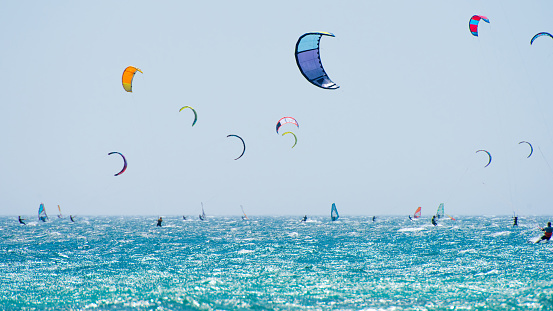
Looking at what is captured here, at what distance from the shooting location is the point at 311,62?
16531mm

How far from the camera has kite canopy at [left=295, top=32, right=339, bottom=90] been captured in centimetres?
1606

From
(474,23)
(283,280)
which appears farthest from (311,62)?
(474,23)

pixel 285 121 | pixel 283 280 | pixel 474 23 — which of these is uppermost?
pixel 474 23

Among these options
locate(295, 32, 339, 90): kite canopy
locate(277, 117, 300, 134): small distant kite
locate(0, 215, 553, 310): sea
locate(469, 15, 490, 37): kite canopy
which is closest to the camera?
locate(0, 215, 553, 310): sea

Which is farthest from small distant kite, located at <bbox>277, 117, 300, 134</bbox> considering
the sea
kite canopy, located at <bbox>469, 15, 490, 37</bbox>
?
kite canopy, located at <bbox>469, 15, 490, 37</bbox>

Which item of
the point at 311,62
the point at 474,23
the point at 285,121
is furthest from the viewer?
the point at 285,121

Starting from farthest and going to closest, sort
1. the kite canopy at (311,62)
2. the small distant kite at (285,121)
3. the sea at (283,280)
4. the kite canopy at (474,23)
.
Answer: the small distant kite at (285,121) < the kite canopy at (474,23) < the kite canopy at (311,62) < the sea at (283,280)

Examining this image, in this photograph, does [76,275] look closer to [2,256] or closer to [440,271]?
[2,256]

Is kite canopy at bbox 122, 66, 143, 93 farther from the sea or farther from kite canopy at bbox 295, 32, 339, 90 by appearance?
kite canopy at bbox 295, 32, 339, 90

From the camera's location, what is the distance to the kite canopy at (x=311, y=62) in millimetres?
16062

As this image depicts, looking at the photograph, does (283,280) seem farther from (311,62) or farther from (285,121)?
(285,121)

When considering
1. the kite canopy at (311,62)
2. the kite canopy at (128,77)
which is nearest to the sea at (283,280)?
the kite canopy at (311,62)

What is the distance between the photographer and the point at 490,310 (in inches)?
469

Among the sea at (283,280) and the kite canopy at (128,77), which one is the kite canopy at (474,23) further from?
the kite canopy at (128,77)
